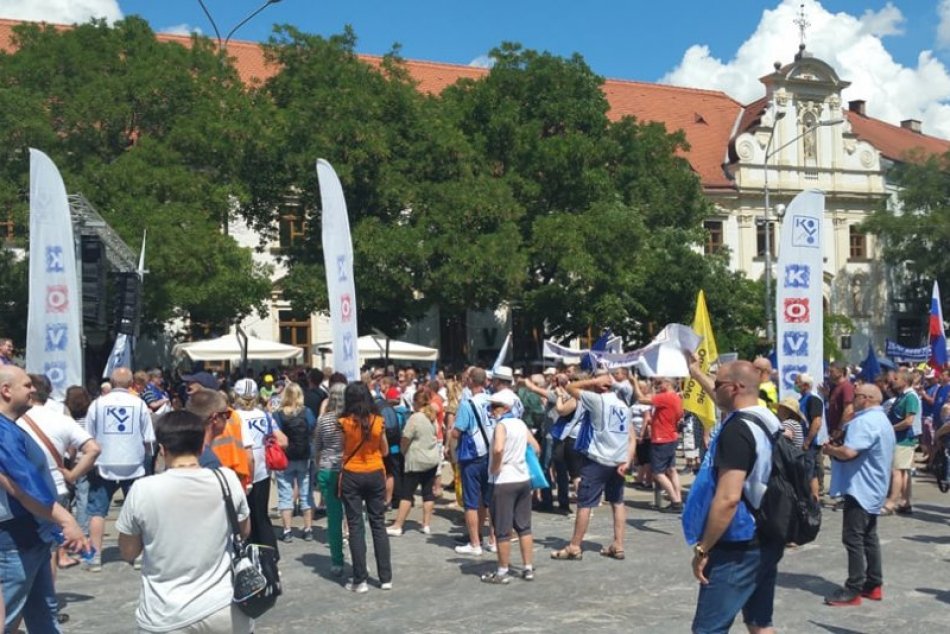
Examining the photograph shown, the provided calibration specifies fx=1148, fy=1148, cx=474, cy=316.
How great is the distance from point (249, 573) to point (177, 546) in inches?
12.7

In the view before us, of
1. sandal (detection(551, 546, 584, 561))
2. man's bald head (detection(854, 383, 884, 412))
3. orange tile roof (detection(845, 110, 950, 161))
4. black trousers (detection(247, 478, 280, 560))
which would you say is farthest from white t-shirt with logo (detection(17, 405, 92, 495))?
orange tile roof (detection(845, 110, 950, 161))

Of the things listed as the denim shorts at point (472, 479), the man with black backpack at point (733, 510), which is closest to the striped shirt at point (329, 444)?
the denim shorts at point (472, 479)

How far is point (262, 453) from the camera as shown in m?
10.1

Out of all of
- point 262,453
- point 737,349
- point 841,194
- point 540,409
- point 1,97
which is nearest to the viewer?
point 262,453

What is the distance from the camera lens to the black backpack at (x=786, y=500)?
18.1 feet

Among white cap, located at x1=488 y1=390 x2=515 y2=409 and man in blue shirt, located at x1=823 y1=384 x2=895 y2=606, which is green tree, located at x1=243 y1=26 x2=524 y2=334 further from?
man in blue shirt, located at x1=823 y1=384 x2=895 y2=606

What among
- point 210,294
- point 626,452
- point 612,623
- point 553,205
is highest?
Result: point 553,205

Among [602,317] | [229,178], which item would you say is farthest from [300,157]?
[602,317]

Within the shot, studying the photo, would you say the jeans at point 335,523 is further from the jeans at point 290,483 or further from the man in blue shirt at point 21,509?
the man in blue shirt at point 21,509

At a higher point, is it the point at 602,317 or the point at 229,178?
the point at 229,178

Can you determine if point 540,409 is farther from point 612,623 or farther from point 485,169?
point 485,169

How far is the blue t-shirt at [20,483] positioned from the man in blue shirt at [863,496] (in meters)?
5.68

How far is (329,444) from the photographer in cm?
1015

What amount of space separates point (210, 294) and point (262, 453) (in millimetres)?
19821
